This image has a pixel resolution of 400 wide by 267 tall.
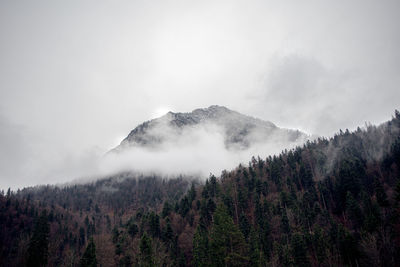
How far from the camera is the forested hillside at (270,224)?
4838 cm

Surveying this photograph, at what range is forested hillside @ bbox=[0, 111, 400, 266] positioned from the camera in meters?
48.4

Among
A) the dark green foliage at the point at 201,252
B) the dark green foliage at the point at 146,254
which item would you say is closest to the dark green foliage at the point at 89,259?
the dark green foliage at the point at 146,254

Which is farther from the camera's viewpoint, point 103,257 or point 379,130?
point 379,130

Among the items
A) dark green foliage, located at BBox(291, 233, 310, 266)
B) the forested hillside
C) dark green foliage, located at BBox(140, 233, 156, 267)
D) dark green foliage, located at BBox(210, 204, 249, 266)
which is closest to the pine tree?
dark green foliage, located at BBox(140, 233, 156, 267)

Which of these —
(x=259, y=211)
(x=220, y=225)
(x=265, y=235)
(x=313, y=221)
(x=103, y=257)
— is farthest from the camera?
(x=259, y=211)

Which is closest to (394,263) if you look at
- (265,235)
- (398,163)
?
(265,235)

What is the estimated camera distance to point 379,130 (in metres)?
158

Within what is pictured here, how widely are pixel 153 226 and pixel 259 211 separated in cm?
3992

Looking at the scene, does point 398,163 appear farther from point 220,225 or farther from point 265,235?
point 220,225

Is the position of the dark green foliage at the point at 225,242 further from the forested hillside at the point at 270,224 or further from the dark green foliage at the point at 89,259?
the dark green foliage at the point at 89,259

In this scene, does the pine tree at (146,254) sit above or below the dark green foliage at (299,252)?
above

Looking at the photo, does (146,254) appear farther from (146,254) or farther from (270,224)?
(270,224)

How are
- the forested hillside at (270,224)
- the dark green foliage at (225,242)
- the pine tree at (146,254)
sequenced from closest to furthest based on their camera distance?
1. the dark green foliage at (225,242)
2. the pine tree at (146,254)
3. the forested hillside at (270,224)

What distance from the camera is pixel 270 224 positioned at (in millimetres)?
78875
